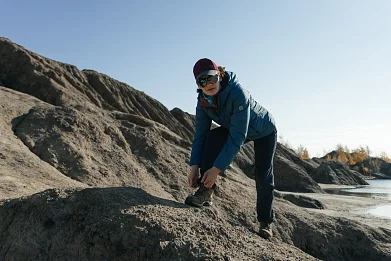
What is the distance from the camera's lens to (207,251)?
6.90 ft

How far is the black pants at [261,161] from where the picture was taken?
3.07 m

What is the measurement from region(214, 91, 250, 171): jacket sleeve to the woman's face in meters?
0.18

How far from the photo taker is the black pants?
3072 mm

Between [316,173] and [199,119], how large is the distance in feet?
80.4

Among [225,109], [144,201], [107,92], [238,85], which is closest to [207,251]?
[144,201]

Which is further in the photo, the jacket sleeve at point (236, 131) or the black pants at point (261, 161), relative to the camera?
the black pants at point (261, 161)

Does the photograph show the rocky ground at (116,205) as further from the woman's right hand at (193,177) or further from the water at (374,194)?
the water at (374,194)

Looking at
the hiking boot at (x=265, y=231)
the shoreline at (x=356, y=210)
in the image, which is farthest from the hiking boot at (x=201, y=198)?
the shoreline at (x=356, y=210)

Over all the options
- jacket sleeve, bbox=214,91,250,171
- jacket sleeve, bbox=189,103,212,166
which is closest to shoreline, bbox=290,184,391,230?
jacket sleeve, bbox=189,103,212,166

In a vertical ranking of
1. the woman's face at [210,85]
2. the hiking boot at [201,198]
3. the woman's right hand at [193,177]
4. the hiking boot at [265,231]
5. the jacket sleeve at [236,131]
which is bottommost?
the hiking boot at [265,231]

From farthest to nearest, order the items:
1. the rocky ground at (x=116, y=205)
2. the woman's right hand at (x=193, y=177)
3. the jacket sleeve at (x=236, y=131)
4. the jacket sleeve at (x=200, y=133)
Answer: the jacket sleeve at (x=200, y=133)
the woman's right hand at (x=193, y=177)
the jacket sleeve at (x=236, y=131)
the rocky ground at (x=116, y=205)

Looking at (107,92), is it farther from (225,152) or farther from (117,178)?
(225,152)

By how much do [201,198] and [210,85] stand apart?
0.89 meters

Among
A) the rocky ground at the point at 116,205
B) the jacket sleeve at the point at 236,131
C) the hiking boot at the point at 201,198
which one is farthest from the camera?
the hiking boot at the point at 201,198
